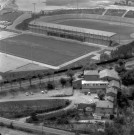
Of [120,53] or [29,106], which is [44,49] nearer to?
[120,53]

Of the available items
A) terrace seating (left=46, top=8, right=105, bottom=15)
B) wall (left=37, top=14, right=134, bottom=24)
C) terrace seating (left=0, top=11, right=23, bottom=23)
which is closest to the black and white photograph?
wall (left=37, top=14, right=134, bottom=24)

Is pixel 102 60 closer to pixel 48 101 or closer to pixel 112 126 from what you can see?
pixel 48 101

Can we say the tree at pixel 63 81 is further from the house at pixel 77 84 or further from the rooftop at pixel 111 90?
the rooftop at pixel 111 90

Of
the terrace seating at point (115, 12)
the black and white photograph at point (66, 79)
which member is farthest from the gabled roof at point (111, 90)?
the terrace seating at point (115, 12)

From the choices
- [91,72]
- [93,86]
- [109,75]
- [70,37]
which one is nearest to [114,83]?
[109,75]

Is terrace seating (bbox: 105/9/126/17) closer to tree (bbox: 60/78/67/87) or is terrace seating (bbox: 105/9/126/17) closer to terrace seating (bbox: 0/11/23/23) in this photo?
terrace seating (bbox: 0/11/23/23)
